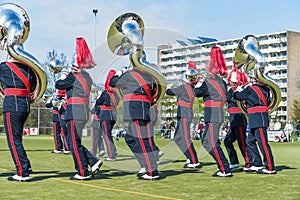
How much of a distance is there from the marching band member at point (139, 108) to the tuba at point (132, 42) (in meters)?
0.14

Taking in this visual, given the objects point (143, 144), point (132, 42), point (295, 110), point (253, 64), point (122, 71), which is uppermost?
point (295, 110)

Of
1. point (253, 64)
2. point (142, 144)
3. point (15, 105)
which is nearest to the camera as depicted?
point (15, 105)

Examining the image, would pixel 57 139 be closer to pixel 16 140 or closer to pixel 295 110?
pixel 16 140

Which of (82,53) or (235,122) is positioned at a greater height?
(82,53)

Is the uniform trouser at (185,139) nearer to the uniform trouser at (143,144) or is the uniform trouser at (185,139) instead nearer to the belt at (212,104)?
the belt at (212,104)

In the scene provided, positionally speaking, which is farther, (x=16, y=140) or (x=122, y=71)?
(x=122, y=71)

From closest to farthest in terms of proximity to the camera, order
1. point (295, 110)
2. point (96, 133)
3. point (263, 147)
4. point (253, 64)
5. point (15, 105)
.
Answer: point (15, 105) → point (263, 147) → point (253, 64) → point (96, 133) → point (295, 110)

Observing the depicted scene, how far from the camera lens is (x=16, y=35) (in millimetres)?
8242

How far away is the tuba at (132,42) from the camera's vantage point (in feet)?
28.1

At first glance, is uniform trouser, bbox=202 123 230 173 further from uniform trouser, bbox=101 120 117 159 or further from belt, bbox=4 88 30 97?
uniform trouser, bbox=101 120 117 159

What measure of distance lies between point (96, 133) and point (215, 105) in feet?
16.4

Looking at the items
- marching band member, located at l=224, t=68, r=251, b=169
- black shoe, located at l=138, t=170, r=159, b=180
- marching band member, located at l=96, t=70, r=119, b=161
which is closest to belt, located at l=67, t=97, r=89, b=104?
black shoe, located at l=138, t=170, r=159, b=180

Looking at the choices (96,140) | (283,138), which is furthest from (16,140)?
(283,138)

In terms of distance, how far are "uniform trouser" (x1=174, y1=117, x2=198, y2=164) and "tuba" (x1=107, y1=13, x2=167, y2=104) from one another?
2212mm
